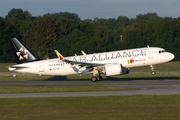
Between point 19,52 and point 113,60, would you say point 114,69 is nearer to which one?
point 113,60

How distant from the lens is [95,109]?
52.4 ft

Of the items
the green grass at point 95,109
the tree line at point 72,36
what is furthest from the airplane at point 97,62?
the tree line at point 72,36

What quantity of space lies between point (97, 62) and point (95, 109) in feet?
65.9

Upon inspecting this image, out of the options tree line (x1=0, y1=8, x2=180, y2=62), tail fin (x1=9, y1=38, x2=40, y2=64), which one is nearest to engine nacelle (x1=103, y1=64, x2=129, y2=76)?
tail fin (x1=9, y1=38, x2=40, y2=64)

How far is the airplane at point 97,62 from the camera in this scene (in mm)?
34562

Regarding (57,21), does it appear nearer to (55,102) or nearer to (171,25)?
(171,25)

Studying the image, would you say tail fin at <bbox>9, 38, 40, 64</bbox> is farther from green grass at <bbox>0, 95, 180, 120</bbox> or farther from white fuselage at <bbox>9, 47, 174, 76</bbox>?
green grass at <bbox>0, 95, 180, 120</bbox>

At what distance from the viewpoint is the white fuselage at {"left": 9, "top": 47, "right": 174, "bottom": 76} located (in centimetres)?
3488

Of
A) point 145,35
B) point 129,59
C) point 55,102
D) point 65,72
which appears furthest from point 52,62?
point 145,35

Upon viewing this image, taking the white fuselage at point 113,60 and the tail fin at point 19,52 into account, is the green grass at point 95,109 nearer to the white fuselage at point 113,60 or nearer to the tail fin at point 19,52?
the white fuselage at point 113,60

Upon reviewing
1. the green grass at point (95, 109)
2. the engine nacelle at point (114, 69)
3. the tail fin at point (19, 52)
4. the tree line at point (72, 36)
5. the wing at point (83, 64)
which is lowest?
the green grass at point (95, 109)

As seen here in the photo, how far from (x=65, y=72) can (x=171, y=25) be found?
221 ft

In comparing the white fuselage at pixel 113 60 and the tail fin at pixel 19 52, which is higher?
the tail fin at pixel 19 52

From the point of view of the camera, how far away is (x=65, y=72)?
120 feet
